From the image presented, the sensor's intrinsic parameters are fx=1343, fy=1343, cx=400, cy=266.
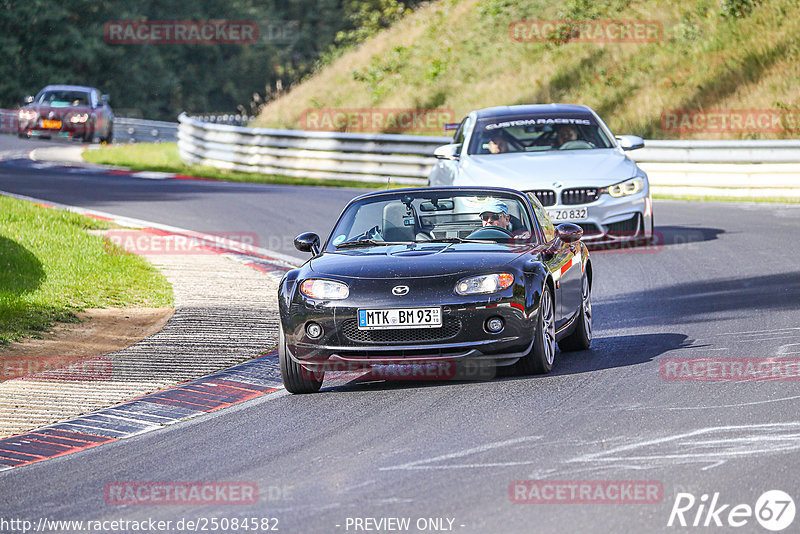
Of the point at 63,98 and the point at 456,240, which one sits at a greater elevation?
the point at 456,240

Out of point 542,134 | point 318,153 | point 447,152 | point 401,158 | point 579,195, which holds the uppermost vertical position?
point 542,134

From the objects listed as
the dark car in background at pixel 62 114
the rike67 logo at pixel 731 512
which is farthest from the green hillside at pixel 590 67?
the rike67 logo at pixel 731 512

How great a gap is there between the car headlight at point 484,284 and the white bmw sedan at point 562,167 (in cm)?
667

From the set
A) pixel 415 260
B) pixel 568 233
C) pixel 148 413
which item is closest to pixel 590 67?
pixel 568 233

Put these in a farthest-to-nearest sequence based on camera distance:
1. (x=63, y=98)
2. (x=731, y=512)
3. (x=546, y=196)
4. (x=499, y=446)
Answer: (x=63, y=98), (x=546, y=196), (x=499, y=446), (x=731, y=512)

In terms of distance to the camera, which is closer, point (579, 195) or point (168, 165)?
point (579, 195)

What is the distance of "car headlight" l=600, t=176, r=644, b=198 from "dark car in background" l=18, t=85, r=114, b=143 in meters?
25.6

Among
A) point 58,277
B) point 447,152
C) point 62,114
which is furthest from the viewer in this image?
point 62,114

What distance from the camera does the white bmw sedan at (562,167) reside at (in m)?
15.3

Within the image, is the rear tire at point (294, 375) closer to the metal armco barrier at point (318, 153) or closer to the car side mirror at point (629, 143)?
the car side mirror at point (629, 143)

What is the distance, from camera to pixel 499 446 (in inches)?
270

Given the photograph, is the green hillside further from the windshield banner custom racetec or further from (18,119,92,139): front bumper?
the windshield banner custom racetec

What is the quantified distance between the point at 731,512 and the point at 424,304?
3179mm

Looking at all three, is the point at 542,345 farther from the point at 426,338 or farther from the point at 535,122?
the point at 535,122
